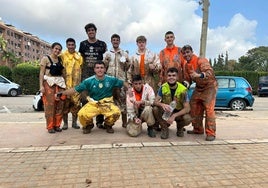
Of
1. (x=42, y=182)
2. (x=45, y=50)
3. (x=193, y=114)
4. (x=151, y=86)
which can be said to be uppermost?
(x=45, y=50)

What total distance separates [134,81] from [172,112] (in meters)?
0.97

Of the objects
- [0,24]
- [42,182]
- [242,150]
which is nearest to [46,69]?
[42,182]

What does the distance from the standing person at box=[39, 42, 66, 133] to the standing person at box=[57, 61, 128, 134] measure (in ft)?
0.64

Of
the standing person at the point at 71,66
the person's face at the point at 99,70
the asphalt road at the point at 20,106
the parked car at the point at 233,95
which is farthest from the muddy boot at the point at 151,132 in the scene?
the asphalt road at the point at 20,106

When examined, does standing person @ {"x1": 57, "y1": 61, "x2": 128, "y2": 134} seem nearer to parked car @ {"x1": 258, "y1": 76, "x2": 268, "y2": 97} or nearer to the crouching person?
the crouching person

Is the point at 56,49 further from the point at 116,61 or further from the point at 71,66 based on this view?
the point at 116,61

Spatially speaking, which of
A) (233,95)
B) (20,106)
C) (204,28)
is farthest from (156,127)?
(20,106)

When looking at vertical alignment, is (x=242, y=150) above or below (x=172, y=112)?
below

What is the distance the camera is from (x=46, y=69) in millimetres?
5984

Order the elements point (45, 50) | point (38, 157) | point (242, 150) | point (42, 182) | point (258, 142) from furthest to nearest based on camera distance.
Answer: point (45, 50) → point (258, 142) → point (242, 150) → point (38, 157) → point (42, 182)

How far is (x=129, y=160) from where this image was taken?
432 cm

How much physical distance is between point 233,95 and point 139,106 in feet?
25.4

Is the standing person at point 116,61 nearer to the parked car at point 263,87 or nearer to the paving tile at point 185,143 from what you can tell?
the paving tile at point 185,143

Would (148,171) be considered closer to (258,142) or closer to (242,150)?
(242,150)
